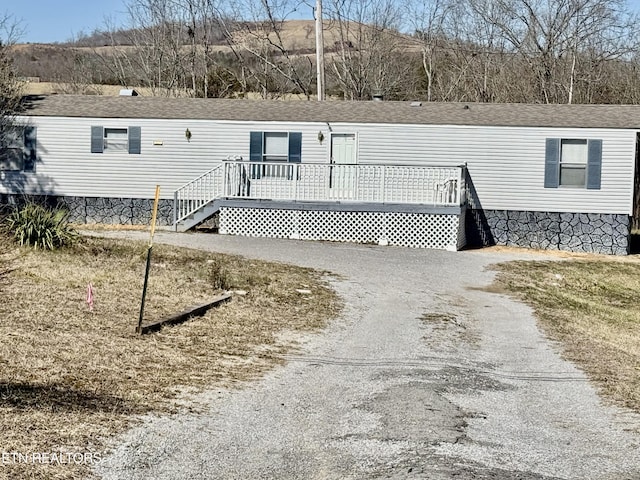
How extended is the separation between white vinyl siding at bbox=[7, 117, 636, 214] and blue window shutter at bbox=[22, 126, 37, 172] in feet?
0.74

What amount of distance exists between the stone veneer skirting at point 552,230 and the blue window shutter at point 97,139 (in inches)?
410

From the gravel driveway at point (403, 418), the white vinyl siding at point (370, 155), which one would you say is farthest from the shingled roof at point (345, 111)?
the gravel driveway at point (403, 418)

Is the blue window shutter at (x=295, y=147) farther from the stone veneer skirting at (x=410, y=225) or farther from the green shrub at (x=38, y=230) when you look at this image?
the green shrub at (x=38, y=230)

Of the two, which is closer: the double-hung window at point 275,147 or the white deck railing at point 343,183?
the white deck railing at point 343,183

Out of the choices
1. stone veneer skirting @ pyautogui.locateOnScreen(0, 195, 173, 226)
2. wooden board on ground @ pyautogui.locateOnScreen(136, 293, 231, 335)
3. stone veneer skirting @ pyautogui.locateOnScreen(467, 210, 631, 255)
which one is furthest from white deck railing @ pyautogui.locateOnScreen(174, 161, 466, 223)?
wooden board on ground @ pyautogui.locateOnScreen(136, 293, 231, 335)

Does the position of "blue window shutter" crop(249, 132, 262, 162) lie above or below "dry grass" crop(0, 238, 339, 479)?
above

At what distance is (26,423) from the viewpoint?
6.78m

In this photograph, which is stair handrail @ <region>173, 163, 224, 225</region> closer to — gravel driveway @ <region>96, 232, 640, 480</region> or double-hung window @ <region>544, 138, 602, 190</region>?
double-hung window @ <region>544, 138, 602, 190</region>

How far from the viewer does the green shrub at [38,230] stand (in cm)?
1559

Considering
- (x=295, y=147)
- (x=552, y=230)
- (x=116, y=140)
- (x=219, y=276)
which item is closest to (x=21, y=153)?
(x=116, y=140)

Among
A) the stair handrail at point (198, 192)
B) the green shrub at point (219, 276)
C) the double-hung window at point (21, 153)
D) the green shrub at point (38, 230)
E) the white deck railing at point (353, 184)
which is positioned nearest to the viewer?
the green shrub at point (219, 276)

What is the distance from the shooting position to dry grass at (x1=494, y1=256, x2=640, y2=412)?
11.0 meters

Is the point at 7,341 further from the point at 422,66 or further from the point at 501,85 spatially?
the point at 422,66

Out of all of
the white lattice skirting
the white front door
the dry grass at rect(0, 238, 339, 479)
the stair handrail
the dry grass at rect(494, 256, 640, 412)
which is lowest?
the dry grass at rect(494, 256, 640, 412)
